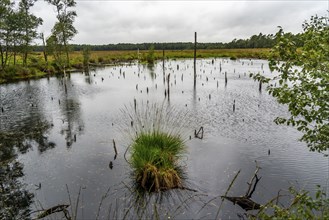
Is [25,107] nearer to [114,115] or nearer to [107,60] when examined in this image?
[114,115]

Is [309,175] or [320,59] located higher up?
[320,59]

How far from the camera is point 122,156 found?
1492 centimetres

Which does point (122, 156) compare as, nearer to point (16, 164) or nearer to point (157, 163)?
point (157, 163)

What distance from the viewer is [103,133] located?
19.4m

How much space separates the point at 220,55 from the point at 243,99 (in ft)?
288

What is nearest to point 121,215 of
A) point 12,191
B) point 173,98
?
point 12,191

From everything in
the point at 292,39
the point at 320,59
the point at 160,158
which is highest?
the point at 292,39

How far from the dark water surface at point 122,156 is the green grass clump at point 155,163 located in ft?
1.95

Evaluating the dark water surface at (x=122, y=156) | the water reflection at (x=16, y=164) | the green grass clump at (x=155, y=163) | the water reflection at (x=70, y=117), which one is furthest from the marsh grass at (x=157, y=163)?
the water reflection at (x=70, y=117)

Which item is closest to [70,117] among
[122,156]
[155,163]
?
[122,156]

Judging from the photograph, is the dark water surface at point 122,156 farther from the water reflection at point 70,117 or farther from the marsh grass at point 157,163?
the marsh grass at point 157,163

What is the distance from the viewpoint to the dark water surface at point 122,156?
10.8 meters

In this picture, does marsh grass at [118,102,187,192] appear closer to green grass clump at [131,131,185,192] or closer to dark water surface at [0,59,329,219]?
green grass clump at [131,131,185,192]

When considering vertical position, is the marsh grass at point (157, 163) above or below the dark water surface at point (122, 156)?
above
